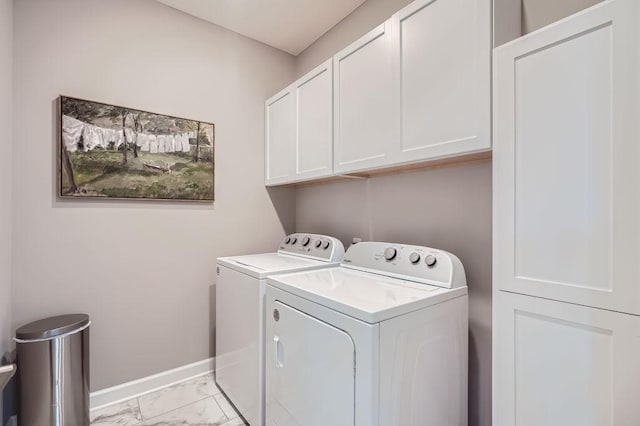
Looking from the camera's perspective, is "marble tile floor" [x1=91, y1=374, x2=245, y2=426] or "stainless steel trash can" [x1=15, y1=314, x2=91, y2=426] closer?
"stainless steel trash can" [x1=15, y1=314, x2=91, y2=426]

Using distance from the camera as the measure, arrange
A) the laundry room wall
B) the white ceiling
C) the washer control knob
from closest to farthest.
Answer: the laundry room wall
the washer control knob
the white ceiling

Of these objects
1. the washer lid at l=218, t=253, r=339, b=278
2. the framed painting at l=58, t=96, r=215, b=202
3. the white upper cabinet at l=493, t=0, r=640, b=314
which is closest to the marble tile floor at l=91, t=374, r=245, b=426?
the washer lid at l=218, t=253, r=339, b=278

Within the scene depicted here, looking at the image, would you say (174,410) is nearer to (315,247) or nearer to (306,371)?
(306,371)

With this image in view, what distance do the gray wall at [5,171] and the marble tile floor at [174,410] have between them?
2.38ft

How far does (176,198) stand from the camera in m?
2.15

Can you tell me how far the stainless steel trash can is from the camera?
1.48 m

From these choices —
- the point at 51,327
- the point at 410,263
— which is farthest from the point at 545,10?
the point at 51,327

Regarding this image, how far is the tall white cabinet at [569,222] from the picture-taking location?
0.83 m

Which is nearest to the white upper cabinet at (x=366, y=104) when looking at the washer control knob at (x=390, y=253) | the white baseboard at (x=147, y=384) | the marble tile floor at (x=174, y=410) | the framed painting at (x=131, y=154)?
the washer control knob at (x=390, y=253)

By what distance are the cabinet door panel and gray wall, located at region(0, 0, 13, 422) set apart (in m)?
2.31

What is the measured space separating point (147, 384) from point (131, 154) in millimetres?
1584

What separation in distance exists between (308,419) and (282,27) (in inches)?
104

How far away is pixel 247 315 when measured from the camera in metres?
1.68

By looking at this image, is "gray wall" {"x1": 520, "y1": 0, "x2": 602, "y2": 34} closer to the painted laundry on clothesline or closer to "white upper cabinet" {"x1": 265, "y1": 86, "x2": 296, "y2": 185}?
"white upper cabinet" {"x1": 265, "y1": 86, "x2": 296, "y2": 185}
